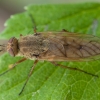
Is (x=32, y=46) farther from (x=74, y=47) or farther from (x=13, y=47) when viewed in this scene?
(x=74, y=47)

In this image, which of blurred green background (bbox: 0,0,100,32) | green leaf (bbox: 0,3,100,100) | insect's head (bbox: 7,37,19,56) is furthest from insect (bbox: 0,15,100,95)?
blurred green background (bbox: 0,0,100,32)

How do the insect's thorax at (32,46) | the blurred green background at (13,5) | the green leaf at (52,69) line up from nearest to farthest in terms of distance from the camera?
the green leaf at (52,69) < the insect's thorax at (32,46) < the blurred green background at (13,5)

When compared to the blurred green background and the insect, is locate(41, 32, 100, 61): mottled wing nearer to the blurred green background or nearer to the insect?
the insect

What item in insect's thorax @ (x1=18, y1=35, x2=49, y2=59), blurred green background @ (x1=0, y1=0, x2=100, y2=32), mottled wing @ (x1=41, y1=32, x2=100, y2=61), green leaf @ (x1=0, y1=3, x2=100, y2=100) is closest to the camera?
green leaf @ (x1=0, y1=3, x2=100, y2=100)

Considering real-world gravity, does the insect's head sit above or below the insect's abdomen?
above

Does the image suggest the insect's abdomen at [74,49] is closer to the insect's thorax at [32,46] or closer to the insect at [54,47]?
the insect at [54,47]

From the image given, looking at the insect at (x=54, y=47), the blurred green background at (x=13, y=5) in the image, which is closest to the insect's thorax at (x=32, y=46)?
the insect at (x=54, y=47)

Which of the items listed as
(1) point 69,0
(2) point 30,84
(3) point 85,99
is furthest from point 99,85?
(1) point 69,0
